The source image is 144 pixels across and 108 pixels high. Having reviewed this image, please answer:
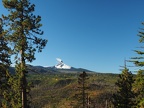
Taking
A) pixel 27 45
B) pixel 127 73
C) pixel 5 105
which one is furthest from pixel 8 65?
pixel 127 73

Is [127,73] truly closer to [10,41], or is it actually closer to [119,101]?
[119,101]

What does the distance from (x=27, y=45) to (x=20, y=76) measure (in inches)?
110

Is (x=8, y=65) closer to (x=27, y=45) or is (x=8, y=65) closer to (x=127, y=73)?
(x=27, y=45)

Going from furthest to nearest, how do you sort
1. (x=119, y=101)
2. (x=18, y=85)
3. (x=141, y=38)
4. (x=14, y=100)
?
(x=119, y=101), (x=14, y=100), (x=18, y=85), (x=141, y=38)

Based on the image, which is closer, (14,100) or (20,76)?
(20,76)

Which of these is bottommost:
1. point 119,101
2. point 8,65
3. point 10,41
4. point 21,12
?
point 119,101

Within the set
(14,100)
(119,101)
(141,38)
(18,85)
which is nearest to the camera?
(141,38)

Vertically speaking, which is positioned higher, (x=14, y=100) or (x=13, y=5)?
(x=13, y=5)

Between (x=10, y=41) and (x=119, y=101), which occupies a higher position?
(x=10, y=41)

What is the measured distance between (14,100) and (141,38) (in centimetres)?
1338

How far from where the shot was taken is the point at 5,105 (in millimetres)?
29406

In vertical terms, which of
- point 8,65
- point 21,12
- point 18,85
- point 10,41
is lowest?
point 18,85

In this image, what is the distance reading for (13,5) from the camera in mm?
25453

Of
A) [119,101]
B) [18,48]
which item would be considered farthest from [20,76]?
[119,101]
